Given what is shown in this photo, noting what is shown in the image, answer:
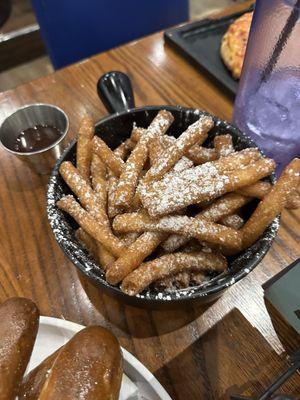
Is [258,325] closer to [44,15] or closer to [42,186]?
[42,186]

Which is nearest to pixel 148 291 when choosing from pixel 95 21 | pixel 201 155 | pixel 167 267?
pixel 167 267

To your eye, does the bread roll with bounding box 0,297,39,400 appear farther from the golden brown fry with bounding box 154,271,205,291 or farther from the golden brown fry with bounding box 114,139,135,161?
the golden brown fry with bounding box 114,139,135,161

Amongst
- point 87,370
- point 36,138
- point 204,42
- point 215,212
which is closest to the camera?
point 87,370

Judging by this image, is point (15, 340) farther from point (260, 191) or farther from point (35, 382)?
point (260, 191)

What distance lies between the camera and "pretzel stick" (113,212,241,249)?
53 centimetres

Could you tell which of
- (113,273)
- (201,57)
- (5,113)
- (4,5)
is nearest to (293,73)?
(201,57)

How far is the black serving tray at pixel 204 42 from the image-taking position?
106 centimetres

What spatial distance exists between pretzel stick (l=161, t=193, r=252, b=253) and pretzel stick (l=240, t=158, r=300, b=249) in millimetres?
36

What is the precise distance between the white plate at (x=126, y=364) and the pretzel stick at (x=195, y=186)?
0.75 ft

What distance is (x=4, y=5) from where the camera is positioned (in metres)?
2.27

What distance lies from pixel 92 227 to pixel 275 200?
0.88 feet

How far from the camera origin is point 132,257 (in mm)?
520

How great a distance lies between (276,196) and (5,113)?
0.78 metres

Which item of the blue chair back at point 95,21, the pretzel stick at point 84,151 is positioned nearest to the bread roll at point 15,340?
the pretzel stick at point 84,151
